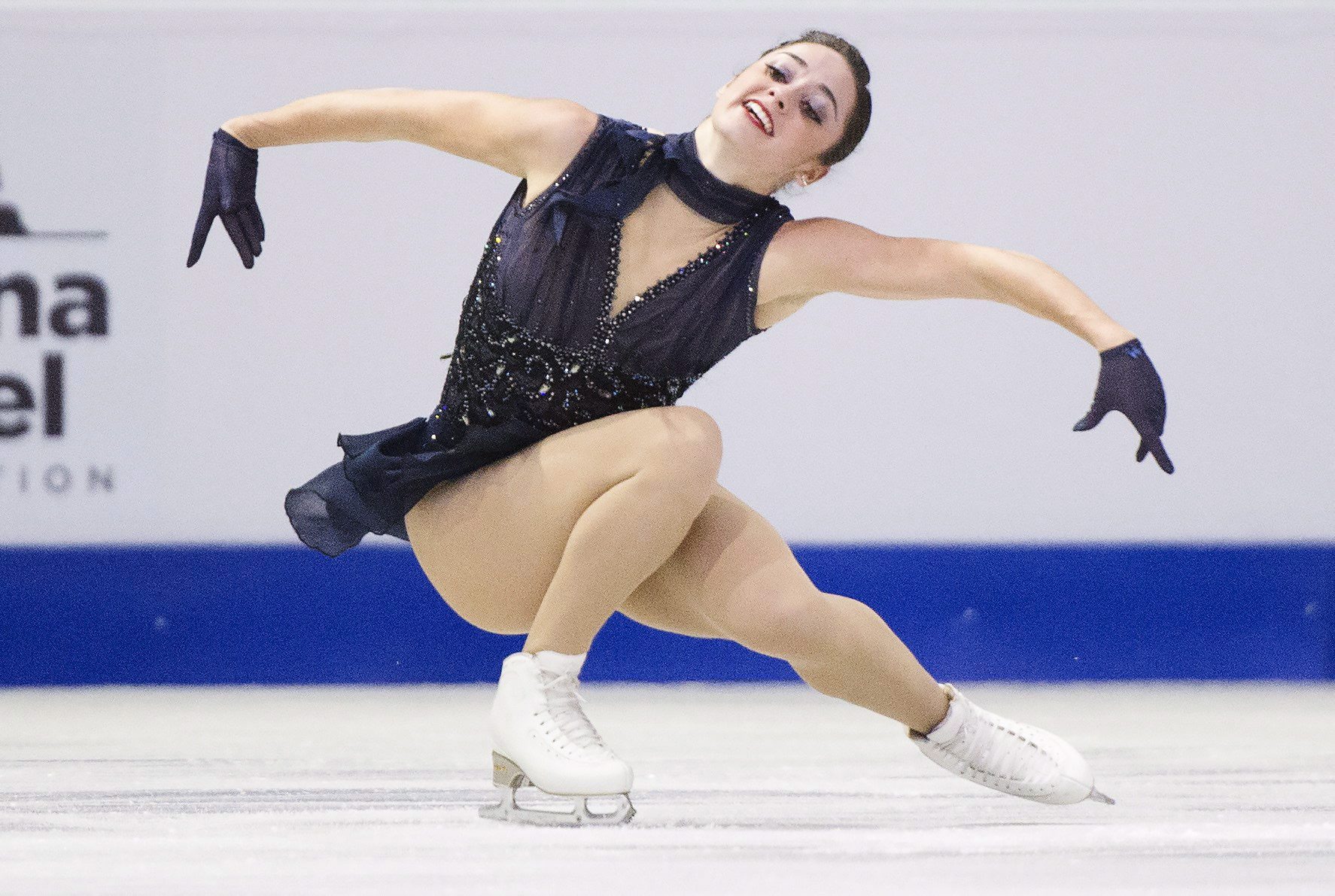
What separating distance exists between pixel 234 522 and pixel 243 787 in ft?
5.99

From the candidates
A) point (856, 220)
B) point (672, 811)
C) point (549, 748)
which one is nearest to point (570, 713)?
point (549, 748)

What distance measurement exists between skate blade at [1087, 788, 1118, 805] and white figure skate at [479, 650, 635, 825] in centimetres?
55

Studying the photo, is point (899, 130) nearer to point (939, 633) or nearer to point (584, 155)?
point (939, 633)

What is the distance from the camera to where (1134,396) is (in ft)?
5.23

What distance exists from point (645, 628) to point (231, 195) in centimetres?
196

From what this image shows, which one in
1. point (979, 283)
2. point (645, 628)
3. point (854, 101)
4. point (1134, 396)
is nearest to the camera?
point (1134, 396)

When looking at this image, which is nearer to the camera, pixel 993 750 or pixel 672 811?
pixel 672 811

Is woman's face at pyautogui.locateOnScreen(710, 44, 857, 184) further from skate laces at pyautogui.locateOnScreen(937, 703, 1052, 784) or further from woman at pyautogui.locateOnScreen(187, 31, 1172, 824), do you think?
skate laces at pyautogui.locateOnScreen(937, 703, 1052, 784)

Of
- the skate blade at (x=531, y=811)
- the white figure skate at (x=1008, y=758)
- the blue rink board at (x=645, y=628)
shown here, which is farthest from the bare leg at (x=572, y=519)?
the blue rink board at (x=645, y=628)

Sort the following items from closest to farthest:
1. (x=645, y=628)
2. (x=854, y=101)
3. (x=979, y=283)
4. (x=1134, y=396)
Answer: (x=1134, y=396) < (x=979, y=283) < (x=854, y=101) < (x=645, y=628)

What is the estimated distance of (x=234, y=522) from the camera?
12.1 feet

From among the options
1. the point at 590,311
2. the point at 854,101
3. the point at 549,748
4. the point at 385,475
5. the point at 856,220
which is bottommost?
the point at 549,748

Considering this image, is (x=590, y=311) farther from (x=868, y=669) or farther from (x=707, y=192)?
(x=868, y=669)

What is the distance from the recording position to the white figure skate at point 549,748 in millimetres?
1596
